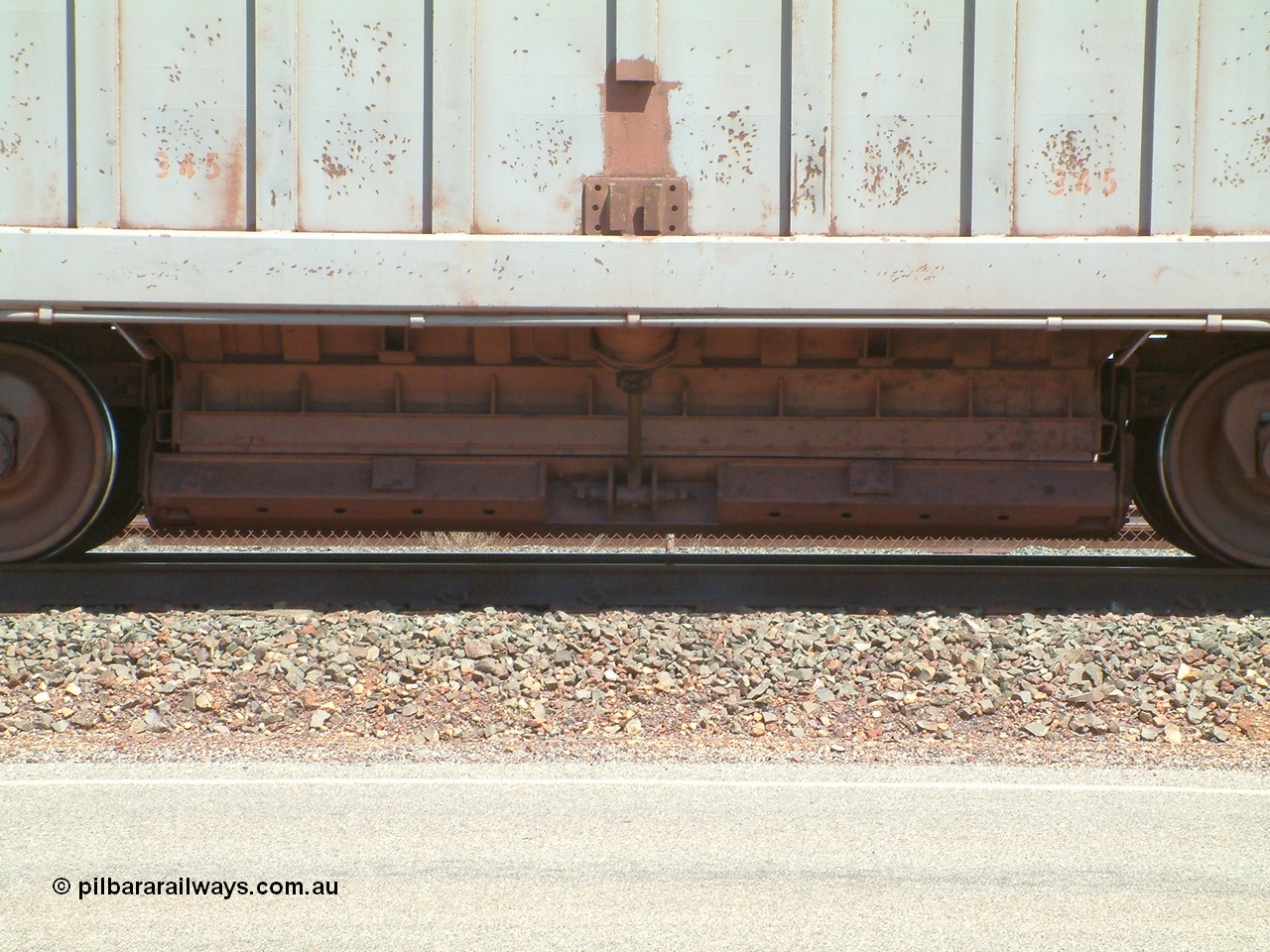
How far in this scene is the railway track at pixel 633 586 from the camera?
6.04 m

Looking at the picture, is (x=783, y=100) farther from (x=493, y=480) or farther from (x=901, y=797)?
(x=901, y=797)

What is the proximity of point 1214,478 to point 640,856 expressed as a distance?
4.59 m

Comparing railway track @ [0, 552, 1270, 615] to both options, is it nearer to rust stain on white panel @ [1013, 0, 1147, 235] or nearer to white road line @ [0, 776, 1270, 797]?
rust stain on white panel @ [1013, 0, 1147, 235]

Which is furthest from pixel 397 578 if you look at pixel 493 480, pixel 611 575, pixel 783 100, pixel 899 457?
pixel 783 100

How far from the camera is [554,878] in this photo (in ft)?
9.91

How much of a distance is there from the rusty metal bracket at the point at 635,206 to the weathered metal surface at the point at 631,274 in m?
0.12

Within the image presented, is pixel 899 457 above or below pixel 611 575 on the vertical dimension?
above

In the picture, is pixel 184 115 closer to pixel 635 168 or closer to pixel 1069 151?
pixel 635 168

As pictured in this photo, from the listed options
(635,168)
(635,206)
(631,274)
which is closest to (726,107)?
(635,168)

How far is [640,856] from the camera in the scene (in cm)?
318

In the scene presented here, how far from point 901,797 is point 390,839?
170 cm

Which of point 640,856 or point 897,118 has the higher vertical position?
point 897,118

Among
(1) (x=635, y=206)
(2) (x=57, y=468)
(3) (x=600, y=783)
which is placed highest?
(1) (x=635, y=206)

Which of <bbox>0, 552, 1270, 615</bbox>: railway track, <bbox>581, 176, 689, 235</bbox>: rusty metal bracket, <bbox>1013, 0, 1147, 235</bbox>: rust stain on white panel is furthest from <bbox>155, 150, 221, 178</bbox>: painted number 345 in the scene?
<bbox>1013, 0, 1147, 235</bbox>: rust stain on white panel
